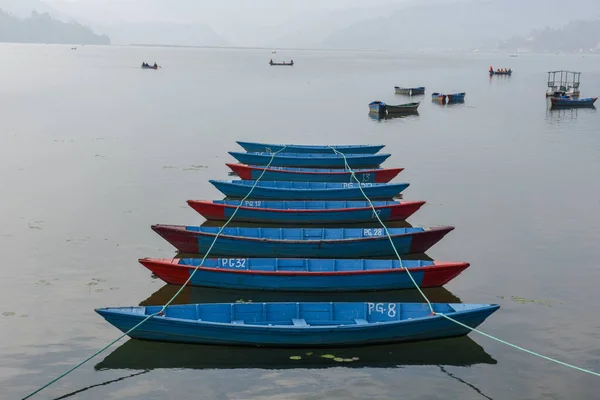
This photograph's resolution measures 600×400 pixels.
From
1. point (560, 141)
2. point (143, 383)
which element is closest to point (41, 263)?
point (143, 383)

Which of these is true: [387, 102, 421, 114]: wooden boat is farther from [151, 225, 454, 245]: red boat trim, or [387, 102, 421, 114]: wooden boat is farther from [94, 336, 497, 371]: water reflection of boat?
[94, 336, 497, 371]: water reflection of boat

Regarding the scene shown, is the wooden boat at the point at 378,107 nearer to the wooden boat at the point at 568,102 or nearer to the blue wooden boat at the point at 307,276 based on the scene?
the wooden boat at the point at 568,102

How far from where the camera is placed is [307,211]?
26562 mm

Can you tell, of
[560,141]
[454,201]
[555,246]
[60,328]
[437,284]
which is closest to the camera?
[60,328]

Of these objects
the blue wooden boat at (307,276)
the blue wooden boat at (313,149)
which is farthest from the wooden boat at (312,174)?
the blue wooden boat at (307,276)

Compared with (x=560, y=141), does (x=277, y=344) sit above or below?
below

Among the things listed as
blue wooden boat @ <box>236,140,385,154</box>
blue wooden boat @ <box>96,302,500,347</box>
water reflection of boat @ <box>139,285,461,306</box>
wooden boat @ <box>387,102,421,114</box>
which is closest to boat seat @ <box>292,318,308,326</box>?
blue wooden boat @ <box>96,302,500,347</box>

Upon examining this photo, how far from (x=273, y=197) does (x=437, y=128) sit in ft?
106

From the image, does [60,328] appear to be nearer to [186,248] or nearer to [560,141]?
[186,248]

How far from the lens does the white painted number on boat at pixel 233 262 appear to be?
20.6m

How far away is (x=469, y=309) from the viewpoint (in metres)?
17.0

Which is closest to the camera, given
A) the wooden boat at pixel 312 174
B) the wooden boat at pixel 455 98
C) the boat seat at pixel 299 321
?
the boat seat at pixel 299 321

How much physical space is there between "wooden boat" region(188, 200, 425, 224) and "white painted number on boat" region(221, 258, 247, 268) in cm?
601

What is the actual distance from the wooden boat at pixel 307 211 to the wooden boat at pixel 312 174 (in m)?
5.09
